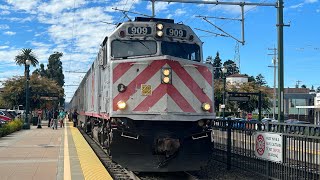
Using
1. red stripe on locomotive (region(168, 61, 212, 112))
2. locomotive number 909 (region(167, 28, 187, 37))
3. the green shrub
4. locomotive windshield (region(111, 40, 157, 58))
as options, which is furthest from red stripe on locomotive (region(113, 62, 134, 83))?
the green shrub

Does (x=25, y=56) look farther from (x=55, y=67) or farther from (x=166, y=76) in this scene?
(x=166, y=76)

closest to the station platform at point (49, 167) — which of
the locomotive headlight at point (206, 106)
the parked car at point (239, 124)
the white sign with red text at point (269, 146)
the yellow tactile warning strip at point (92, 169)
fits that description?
the yellow tactile warning strip at point (92, 169)

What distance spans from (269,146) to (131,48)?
415 centimetres

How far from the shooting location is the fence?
8.22 metres

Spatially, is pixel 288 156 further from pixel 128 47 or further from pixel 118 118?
pixel 128 47

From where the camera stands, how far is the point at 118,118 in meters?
9.84

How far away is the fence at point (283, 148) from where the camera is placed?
822cm

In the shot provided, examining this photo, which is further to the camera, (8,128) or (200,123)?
(8,128)

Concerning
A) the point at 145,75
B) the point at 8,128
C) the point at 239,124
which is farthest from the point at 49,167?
the point at 8,128

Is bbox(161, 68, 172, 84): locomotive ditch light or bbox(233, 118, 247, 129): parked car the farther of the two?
bbox(233, 118, 247, 129): parked car

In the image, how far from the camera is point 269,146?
9648 millimetres

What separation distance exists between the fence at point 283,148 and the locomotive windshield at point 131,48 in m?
3.16

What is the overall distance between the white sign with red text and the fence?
12cm

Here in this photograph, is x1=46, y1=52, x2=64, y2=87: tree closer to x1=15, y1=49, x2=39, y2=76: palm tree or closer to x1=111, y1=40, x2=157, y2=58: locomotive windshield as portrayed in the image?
x1=15, y1=49, x2=39, y2=76: palm tree
